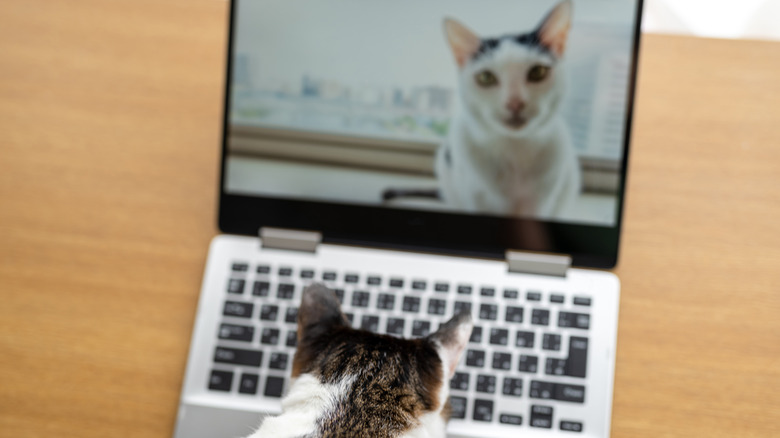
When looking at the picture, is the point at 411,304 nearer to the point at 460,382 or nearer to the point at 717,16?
the point at 460,382

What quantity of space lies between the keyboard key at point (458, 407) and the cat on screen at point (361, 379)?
3 centimetres

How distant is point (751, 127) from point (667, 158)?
0.40ft

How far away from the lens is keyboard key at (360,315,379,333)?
0.84 meters

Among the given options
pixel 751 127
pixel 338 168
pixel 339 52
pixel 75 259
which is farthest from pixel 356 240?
pixel 751 127

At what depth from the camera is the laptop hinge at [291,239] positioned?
2.90 ft

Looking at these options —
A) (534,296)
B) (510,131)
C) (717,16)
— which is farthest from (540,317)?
(717,16)

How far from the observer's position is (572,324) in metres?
0.83

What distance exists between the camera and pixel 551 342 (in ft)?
2.70

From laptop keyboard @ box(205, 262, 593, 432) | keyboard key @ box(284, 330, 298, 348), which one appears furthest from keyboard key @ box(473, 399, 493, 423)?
keyboard key @ box(284, 330, 298, 348)

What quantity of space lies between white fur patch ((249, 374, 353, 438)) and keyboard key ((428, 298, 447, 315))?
0.18 m

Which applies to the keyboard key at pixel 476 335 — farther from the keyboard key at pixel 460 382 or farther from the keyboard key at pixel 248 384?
the keyboard key at pixel 248 384

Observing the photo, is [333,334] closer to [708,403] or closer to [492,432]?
[492,432]

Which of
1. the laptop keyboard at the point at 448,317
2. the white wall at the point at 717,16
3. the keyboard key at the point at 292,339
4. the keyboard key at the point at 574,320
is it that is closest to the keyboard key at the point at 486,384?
the laptop keyboard at the point at 448,317

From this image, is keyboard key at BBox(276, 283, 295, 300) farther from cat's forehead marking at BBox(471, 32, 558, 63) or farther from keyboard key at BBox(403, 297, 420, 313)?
cat's forehead marking at BBox(471, 32, 558, 63)
